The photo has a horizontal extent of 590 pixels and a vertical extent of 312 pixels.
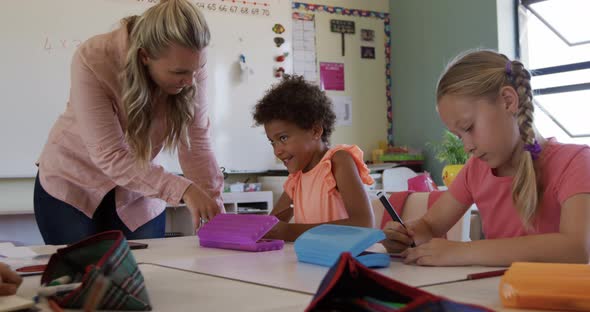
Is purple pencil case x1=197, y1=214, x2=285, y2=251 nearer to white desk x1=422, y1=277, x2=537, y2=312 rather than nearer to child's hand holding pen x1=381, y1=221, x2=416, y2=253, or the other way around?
child's hand holding pen x1=381, y1=221, x2=416, y2=253

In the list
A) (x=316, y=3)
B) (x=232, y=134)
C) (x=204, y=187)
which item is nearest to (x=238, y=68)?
(x=232, y=134)

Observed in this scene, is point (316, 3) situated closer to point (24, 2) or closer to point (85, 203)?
point (24, 2)

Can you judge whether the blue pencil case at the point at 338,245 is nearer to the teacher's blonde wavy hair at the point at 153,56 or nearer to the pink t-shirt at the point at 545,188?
the pink t-shirt at the point at 545,188

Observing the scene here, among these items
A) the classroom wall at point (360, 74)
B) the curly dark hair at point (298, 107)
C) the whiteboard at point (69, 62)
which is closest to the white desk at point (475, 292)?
the curly dark hair at point (298, 107)

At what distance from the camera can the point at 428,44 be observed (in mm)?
4621

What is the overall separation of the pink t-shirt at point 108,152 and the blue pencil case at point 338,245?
417 mm

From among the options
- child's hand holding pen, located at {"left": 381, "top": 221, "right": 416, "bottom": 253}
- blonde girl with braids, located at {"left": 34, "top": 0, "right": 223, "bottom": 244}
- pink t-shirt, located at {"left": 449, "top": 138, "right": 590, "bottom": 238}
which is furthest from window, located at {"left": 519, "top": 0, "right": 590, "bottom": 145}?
child's hand holding pen, located at {"left": 381, "top": 221, "right": 416, "bottom": 253}

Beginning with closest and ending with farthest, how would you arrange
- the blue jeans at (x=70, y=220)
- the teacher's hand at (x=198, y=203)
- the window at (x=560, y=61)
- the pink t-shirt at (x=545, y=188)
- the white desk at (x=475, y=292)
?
the white desk at (x=475, y=292)
the pink t-shirt at (x=545, y=188)
the teacher's hand at (x=198, y=203)
the blue jeans at (x=70, y=220)
the window at (x=560, y=61)

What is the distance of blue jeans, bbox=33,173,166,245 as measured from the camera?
5.56ft

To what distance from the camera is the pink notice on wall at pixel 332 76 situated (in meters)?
4.53

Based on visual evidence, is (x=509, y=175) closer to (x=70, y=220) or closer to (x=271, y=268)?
(x=271, y=268)

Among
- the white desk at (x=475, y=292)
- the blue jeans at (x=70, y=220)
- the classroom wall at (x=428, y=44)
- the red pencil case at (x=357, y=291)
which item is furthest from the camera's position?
the classroom wall at (x=428, y=44)

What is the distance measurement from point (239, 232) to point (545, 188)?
0.63 metres

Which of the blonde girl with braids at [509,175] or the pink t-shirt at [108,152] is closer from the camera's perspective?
the blonde girl with braids at [509,175]
